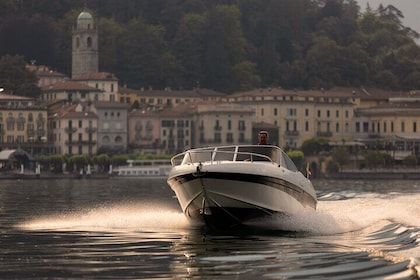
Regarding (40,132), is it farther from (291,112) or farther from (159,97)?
(291,112)

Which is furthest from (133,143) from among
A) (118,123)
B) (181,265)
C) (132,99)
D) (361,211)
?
(181,265)

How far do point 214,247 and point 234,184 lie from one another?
388 centimetres

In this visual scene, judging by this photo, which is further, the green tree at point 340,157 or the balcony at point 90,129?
the balcony at point 90,129

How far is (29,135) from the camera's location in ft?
572

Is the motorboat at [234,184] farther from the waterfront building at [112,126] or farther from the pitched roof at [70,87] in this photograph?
the pitched roof at [70,87]

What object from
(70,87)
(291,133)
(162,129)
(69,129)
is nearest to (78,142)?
(69,129)

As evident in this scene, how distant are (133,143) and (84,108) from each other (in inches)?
257

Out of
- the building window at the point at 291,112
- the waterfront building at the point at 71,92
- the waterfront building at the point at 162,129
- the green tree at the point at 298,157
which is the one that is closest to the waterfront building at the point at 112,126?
the waterfront building at the point at 162,129

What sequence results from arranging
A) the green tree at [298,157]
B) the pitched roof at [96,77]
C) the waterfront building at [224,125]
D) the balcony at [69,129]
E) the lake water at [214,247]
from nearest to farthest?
the lake water at [214,247] < the green tree at [298,157] < the balcony at [69,129] < the waterfront building at [224,125] < the pitched roof at [96,77]

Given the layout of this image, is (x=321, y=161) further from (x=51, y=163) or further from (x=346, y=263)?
(x=346, y=263)

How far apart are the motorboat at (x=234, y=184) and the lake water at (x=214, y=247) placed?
0.43 m

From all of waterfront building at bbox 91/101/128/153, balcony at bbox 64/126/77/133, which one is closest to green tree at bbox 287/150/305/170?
waterfront building at bbox 91/101/128/153

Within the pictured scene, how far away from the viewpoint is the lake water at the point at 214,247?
27562mm

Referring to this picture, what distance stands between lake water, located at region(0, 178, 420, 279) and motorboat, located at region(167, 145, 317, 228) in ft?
1.40
